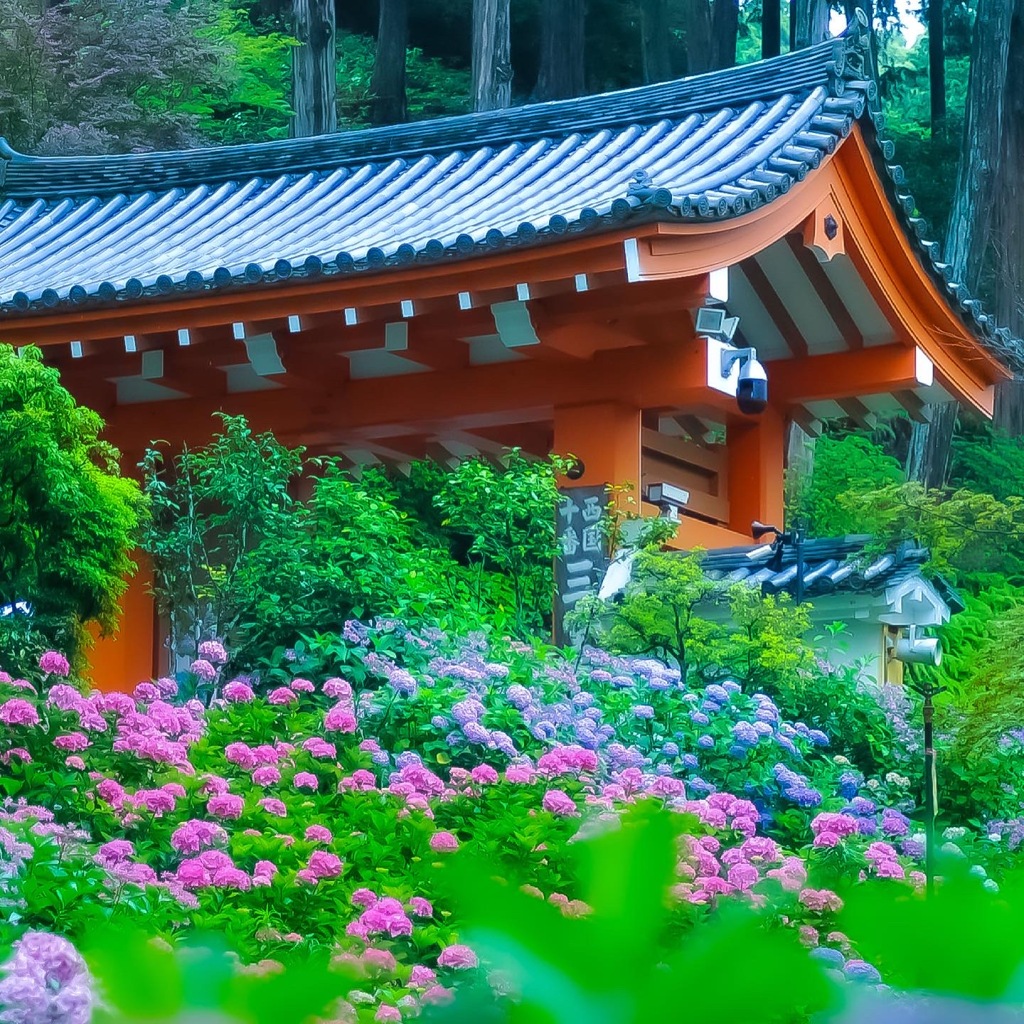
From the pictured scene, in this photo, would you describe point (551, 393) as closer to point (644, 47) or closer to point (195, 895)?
point (195, 895)

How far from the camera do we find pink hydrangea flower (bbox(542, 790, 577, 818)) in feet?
13.4

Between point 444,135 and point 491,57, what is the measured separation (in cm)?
1010

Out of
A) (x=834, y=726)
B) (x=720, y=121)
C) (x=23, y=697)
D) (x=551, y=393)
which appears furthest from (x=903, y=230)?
(x=23, y=697)

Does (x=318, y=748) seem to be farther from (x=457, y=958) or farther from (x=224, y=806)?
(x=457, y=958)

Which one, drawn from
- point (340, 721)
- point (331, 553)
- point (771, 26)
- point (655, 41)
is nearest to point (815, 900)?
point (340, 721)

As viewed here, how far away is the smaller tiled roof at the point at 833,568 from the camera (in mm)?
6738

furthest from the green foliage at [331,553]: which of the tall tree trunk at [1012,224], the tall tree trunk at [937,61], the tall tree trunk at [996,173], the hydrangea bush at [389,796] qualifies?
the tall tree trunk at [937,61]

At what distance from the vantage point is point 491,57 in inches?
753

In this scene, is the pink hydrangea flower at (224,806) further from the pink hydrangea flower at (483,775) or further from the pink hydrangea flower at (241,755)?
the pink hydrangea flower at (483,775)

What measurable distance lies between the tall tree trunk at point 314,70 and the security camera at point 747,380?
12132 millimetres

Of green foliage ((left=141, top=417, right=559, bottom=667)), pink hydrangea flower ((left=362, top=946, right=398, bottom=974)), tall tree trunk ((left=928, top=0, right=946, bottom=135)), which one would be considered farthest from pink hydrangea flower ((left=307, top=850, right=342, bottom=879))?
tall tree trunk ((left=928, top=0, right=946, bottom=135))

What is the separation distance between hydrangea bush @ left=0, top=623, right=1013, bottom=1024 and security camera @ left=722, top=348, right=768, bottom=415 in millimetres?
1760

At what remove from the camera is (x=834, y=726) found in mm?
6090

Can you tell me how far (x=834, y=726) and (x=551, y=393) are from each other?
2.43 m
